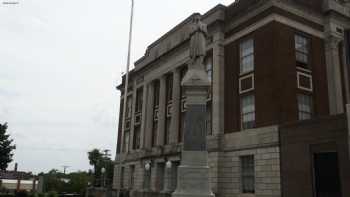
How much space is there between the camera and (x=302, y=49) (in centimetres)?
2725

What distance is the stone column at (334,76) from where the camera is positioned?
1082 inches

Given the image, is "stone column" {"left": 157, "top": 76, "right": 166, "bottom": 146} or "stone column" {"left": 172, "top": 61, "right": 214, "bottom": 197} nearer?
"stone column" {"left": 172, "top": 61, "right": 214, "bottom": 197}

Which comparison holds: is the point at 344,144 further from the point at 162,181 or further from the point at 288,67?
the point at 162,181

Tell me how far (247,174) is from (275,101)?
562cm

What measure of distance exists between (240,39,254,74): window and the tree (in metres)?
40.5

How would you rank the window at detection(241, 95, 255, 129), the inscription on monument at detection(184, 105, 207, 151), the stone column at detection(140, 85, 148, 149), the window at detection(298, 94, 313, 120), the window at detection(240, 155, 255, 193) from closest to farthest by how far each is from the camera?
the inscription on monument at detection(184, 105, 207, 151)
the window at detection(240, 155, 255, 193)
the window at detection(298, 94, 313, 120)
the window at detection(241, 95, 255, 129)
the stone column at detection(140, 85, 148, 149)

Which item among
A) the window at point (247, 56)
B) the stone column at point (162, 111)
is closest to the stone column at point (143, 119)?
the stone column at point (162, 111)

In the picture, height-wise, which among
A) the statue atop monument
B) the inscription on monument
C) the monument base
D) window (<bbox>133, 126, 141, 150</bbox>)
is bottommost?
the monument base

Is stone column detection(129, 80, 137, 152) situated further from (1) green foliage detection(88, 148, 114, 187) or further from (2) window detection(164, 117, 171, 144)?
(1) green foliage detection(88, 148, 114, 187)

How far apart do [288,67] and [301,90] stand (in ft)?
6.36

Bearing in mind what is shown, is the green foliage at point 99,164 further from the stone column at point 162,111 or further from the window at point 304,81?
the window at point 304,81

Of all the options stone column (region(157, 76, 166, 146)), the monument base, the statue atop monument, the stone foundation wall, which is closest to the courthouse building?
the stone foundation wall

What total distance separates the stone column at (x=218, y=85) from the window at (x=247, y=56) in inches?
78.7

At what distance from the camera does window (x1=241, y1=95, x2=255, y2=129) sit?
86.3 feet
